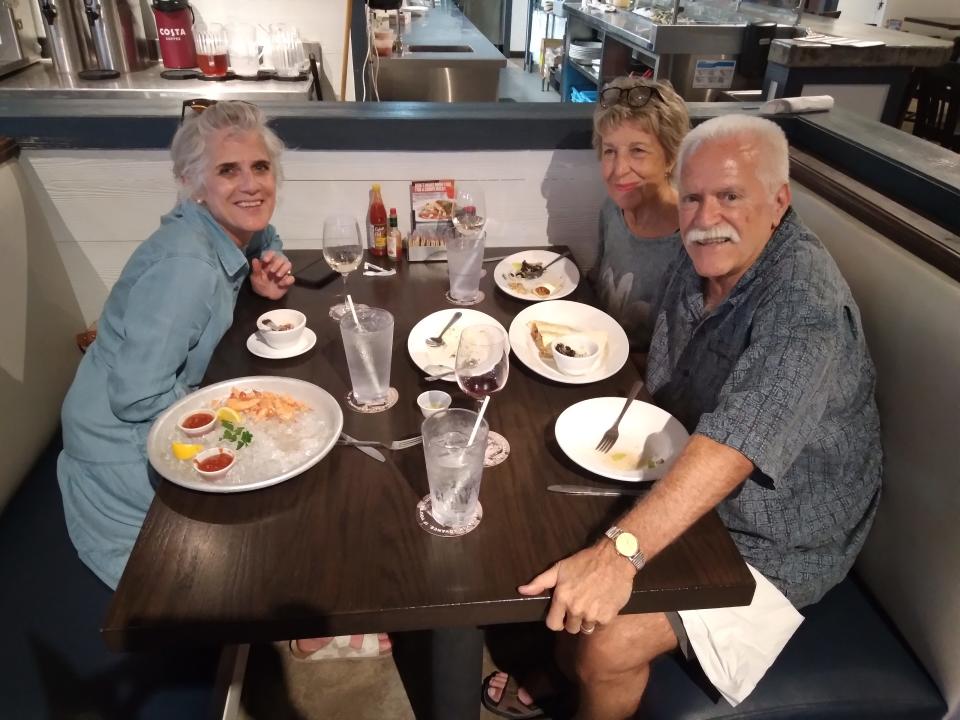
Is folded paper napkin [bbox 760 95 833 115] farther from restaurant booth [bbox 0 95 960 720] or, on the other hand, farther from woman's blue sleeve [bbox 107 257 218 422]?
woman's blue sleeve [bbox 107 257 218 422]

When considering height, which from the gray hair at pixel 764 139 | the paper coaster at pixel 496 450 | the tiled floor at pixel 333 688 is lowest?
the tiled floor at pixel 333 688

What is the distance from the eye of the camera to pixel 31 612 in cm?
127

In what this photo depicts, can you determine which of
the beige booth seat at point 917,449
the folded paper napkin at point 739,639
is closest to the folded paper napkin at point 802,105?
the beige booth seat at point 917,449

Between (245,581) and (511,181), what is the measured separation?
1.56 metres

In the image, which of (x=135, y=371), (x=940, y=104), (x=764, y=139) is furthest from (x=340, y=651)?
(x=940, y=104)

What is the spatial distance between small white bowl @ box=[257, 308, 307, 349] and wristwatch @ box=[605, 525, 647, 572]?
0.82 metres

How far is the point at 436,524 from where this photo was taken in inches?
39.6

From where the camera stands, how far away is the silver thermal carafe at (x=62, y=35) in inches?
115

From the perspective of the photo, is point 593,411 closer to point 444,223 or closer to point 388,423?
point 388,423

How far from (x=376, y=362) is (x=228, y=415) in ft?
0.95

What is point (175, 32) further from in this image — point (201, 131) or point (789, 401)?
Answer: point (789, 401)

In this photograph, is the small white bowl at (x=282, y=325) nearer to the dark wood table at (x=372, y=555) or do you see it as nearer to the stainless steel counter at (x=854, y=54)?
the dark wood table at (x=372, y=555)

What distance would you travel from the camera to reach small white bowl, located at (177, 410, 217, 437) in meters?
1.16

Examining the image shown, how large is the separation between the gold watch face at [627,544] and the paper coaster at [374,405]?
519mm
